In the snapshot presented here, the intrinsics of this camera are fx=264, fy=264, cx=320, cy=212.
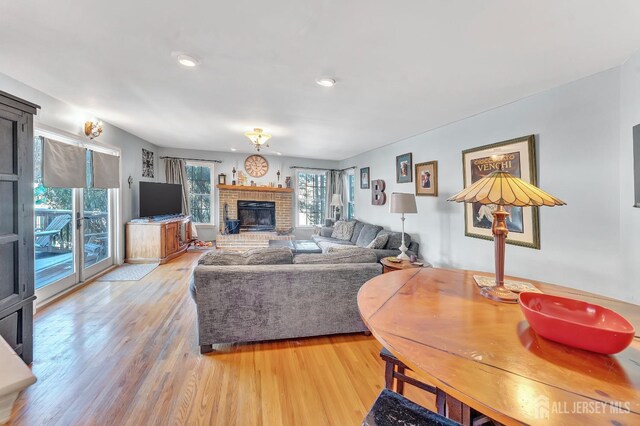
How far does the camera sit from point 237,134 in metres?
4.63

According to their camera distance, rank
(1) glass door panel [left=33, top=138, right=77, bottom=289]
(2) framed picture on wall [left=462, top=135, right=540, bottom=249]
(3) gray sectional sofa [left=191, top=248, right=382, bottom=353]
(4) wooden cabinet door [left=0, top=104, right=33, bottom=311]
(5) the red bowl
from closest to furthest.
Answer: (5) the red bowl
(4) wooden cabinet door [left=0, top=104, right=33, bottom=311]
(3) gray sectional sofa [left=191, top=248, right=382, bottom=353]
(2) framed picture on wall [left=462, top=135, right=540, bottom=249]
(1) glass door panel [left=33, top=138, right=77, bottom=289]

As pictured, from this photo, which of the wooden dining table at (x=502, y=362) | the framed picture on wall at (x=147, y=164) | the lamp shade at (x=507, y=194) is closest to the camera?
the wooden dining table at (x=502, y=362)

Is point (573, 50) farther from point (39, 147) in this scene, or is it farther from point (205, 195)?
point (205, 195)

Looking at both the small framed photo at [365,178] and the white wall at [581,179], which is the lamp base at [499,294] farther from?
the small framed photo at [365,178]

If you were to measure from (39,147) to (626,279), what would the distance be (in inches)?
233

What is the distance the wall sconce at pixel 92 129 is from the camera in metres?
3.66

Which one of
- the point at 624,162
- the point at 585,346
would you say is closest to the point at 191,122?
the point at 585,346

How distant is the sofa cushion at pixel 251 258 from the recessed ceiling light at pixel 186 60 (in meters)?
1.60

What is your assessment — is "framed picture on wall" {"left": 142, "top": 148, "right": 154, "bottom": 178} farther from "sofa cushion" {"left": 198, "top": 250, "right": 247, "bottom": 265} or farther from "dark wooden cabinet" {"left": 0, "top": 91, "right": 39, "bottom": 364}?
"sofa cushion" {"left": 198, "top": 250, "right": 247, "bottom": 265}

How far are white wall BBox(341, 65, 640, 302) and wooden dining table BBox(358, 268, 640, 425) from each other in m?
1.58

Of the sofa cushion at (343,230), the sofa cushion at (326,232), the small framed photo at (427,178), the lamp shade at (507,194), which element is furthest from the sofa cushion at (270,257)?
the sofa cushion at (326,232)

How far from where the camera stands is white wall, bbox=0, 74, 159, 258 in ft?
9.04

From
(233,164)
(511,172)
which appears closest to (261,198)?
(233,164)

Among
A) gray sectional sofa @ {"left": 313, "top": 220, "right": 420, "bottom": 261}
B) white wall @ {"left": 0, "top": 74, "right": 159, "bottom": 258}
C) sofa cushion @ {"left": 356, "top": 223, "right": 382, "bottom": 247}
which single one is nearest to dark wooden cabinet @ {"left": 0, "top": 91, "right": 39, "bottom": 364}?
white wall @ {"left": 0, "top": 74, "right": 159, "bottom": 258}
